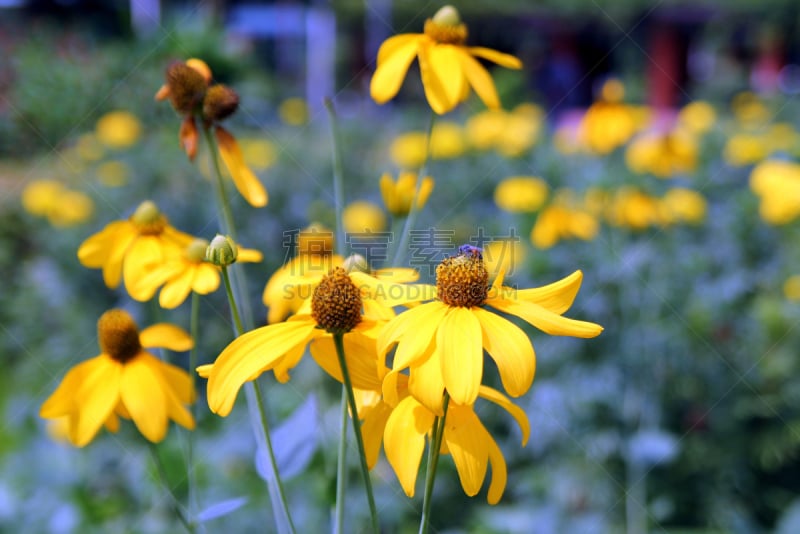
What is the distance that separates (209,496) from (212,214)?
155 cm

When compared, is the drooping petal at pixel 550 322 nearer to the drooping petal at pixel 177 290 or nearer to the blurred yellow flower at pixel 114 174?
the drooping petal at pixel 177 290

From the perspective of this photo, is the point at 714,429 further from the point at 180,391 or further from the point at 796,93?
the point at 796,93

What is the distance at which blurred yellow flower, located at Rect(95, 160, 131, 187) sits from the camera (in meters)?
3.45

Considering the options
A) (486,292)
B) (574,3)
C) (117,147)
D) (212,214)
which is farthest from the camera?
(574,3)

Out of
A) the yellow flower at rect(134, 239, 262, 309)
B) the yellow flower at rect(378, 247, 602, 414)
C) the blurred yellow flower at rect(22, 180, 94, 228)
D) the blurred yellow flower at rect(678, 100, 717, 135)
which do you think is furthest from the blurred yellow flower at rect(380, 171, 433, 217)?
the blurred yellow flower at rect(678, 100, 717, 135)

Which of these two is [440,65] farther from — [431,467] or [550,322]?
[431,467]

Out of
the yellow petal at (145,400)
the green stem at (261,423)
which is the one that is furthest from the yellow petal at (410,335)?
the yellow petal at (145,400)

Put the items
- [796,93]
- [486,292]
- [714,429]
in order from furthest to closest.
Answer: [796,93] → [714,429] → [486,292]

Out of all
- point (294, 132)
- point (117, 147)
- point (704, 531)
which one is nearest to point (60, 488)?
point (704, 531)

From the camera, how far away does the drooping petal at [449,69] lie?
948mm

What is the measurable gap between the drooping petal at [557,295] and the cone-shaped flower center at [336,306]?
6.6 inches

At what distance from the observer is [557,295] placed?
2.10 ft

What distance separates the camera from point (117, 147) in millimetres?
3979

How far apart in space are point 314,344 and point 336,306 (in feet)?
0.20
